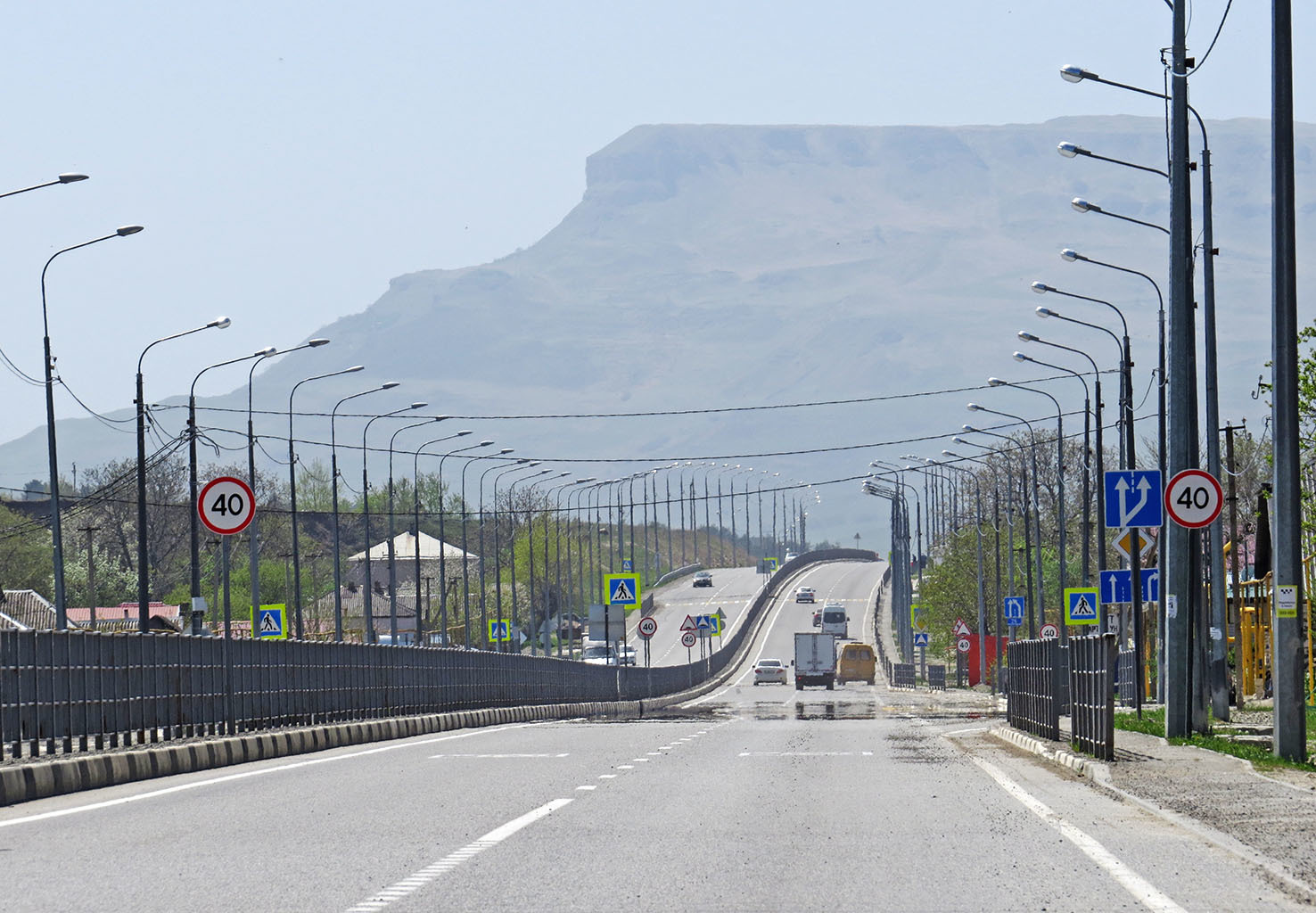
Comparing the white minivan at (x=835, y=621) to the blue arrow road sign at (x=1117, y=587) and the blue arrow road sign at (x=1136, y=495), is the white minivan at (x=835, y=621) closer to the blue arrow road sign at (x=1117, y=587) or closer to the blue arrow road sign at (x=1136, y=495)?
the blue arrow road sign at (x=1117, y=587)

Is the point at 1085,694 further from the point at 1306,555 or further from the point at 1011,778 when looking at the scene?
the point at 1306,555

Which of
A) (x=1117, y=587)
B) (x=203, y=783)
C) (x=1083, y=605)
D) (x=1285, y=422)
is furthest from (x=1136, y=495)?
(x=1083, y=605)

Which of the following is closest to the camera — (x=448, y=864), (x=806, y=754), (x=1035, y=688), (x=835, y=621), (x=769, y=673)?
(x=448, y=864)

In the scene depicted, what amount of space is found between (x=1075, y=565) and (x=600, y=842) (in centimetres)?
9536

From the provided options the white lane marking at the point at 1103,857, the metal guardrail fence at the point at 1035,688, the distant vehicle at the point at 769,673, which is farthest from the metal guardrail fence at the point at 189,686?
the distant vehicle at the point at 769,673

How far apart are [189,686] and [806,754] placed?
7.02 meters

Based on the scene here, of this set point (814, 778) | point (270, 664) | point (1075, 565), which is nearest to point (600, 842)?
point (814, 778)

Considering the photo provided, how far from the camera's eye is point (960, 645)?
77625 millimetres

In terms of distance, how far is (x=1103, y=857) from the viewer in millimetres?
11344

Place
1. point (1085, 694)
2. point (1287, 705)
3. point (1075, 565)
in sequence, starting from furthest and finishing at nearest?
1. point (1075, 565)
2. point (1085, 694)
3. point (1287, 705)

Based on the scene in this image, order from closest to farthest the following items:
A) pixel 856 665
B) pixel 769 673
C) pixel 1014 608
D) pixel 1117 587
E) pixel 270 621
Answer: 1. pixel 1117 587
2. pixel 270 621
3. pixel 1014 608
4. pixel 769 673
5. pixel 856 665

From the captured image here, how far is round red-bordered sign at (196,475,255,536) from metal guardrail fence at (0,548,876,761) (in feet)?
4.28

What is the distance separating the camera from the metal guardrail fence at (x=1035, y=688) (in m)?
23.6

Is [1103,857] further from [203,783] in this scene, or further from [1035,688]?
[1035,688]
